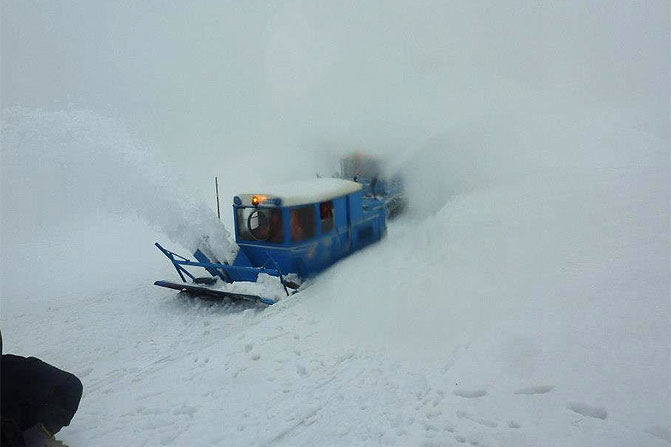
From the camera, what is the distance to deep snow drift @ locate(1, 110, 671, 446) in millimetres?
5051

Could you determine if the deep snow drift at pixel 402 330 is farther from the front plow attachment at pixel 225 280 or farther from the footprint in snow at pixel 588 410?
the front plow attachment at pixel 225 280

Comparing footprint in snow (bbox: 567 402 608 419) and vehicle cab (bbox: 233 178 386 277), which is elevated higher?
vehicle cab (bbox: 233 178 386 277)

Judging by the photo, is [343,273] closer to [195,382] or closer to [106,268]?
[195,382]

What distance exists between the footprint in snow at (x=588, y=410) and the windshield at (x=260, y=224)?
6513 mm

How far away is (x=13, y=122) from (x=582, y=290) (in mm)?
12857

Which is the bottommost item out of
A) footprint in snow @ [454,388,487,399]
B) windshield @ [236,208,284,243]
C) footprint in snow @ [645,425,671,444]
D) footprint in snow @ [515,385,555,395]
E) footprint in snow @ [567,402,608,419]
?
footprint in snow @ [454,388,487,399]

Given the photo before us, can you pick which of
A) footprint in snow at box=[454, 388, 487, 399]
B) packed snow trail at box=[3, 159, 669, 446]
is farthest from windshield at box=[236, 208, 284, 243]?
footprint in snow at box=[454, 388, 487, 399]

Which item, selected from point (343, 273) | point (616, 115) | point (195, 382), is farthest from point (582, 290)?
point (616, 115)

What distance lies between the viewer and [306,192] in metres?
10.6


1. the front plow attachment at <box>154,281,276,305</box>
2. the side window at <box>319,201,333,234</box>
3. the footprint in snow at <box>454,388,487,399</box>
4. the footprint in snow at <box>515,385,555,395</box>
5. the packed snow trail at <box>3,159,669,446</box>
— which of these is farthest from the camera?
the side window at <box>319,201,333,234</box>

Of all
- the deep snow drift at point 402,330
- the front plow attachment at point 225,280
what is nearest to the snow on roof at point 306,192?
the front plow attachment at point 225,280

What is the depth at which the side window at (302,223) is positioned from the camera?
10188 millimetres

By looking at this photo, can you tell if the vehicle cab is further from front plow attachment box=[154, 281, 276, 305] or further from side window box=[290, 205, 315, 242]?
front plow attachment box=[154, 281, 276, 305]

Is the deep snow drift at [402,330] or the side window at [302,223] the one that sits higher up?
the side window at [302,223]
